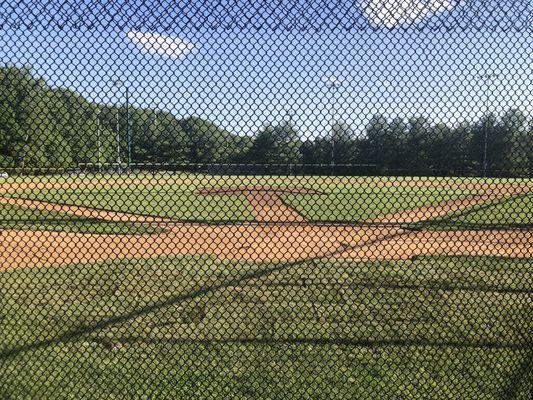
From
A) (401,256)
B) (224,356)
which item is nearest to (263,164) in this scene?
(224,356)

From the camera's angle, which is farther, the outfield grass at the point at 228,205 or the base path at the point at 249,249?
the outfield grass at the point at 228,205

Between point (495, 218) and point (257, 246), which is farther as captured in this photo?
point (257, 246)

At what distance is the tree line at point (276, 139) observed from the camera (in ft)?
10.3

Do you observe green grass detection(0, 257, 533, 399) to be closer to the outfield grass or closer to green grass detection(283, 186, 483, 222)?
the outfield grass

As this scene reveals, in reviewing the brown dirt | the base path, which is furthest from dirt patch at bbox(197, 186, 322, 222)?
the base path

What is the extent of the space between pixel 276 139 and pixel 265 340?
5.92 feet

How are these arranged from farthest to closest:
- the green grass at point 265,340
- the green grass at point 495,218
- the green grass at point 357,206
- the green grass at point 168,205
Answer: the green grass at point 357,206 < the green grass at point 168,205 < the green grass at point 495,218 < the green grass at point 265,340

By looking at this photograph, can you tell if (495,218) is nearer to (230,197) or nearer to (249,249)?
(249,249)

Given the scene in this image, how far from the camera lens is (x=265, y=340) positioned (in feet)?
12.6

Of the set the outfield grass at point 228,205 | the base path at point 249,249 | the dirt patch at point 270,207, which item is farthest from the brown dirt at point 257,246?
the outfield grass at point 228,205

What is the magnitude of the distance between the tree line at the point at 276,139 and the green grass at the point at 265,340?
1127 mm

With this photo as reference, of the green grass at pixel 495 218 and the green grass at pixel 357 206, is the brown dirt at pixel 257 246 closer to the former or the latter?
the green grass at pixel 495 218

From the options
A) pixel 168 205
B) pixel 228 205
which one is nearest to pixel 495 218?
pixel 168 205

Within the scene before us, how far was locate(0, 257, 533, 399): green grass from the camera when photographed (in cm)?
310
